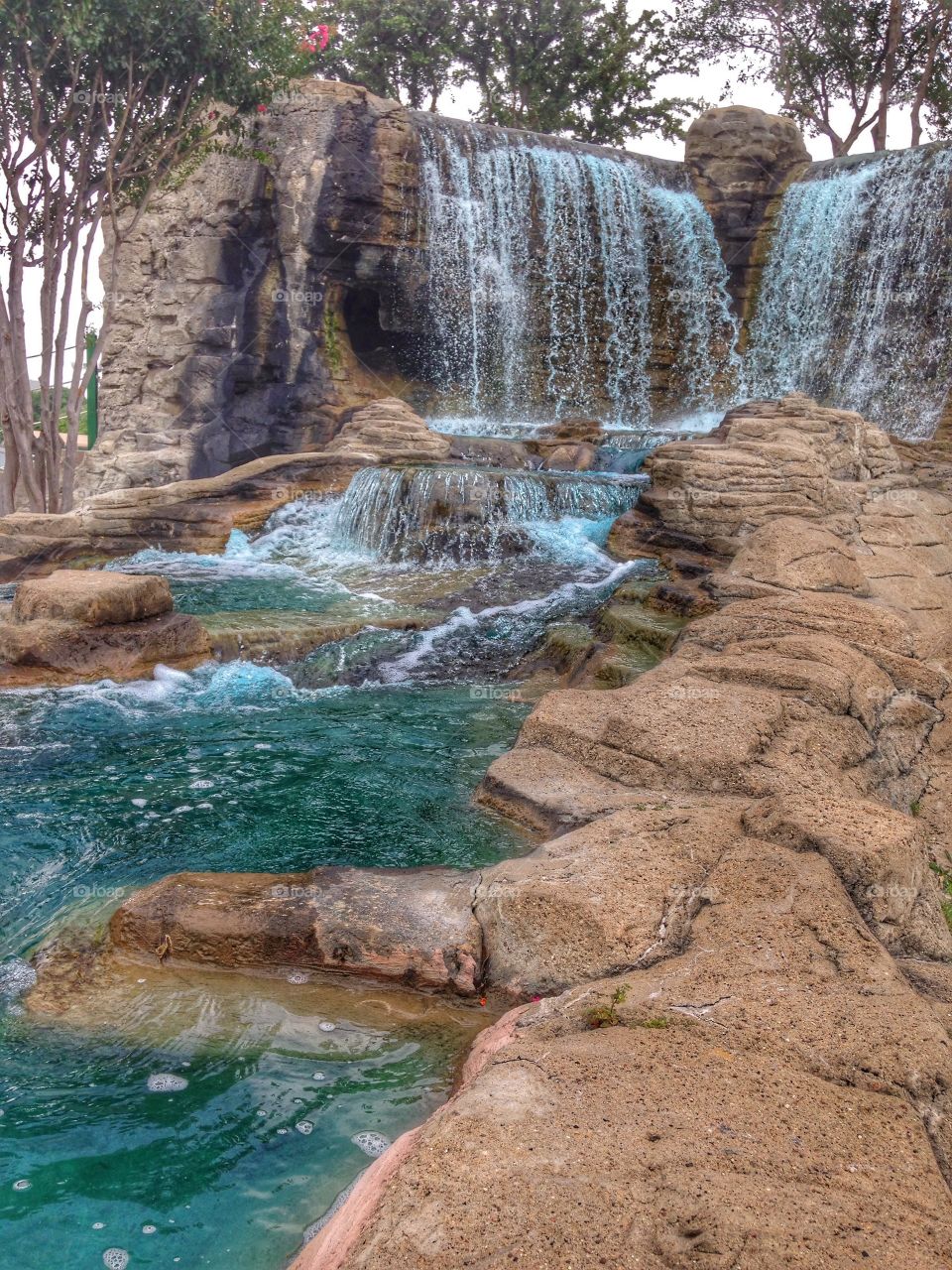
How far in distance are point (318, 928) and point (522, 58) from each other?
24.7 meters

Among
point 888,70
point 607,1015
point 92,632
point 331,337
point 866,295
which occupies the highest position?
point 888,70

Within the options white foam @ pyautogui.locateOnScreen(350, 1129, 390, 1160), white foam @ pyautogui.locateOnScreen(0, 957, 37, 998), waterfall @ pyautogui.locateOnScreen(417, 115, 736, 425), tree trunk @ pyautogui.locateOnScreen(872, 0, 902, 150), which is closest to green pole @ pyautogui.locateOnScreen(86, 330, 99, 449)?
waterfall @ pyautogui.locateOnScreen(417, 115, 736, 425)

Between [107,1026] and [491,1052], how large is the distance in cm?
132

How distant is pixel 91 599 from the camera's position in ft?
25.6

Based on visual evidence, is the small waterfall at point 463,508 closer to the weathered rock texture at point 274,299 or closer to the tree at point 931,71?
the weathered rock texture at point 274,299

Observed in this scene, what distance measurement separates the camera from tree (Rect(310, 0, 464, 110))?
74.8 ft

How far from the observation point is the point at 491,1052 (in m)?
2.80

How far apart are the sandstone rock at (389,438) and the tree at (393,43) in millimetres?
11858

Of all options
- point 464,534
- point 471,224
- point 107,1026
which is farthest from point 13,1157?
point 471,224

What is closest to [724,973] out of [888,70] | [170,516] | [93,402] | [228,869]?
[228,869]

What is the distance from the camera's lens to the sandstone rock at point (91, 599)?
7.75 meters

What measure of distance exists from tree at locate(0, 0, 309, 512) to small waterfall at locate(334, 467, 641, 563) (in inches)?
153

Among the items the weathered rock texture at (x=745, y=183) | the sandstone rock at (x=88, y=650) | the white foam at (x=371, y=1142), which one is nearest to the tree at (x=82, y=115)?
the sandstone rock at (x=88, y=650)

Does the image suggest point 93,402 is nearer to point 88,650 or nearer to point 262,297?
point 262,297
